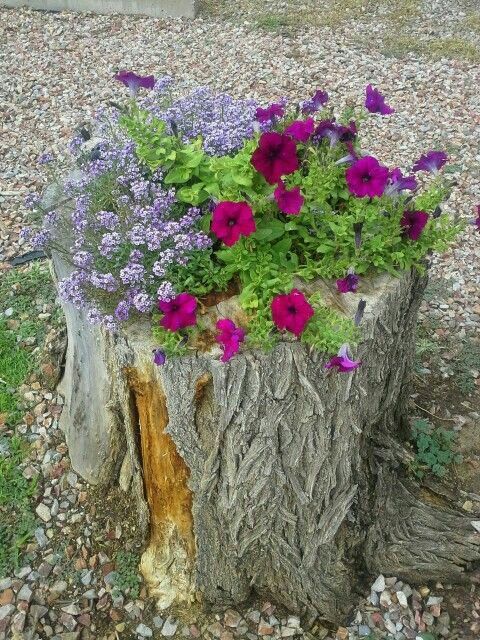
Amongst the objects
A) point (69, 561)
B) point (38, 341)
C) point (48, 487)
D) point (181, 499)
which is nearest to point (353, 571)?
point (181, 499)

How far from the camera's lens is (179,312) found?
2.01m

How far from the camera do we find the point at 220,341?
78.9 inches

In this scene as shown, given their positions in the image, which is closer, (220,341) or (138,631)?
(220,341)

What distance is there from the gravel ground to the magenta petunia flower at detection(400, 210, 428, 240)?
1411 mm

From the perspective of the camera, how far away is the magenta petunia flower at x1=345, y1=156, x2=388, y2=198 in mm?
2070

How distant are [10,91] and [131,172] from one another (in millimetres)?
4448

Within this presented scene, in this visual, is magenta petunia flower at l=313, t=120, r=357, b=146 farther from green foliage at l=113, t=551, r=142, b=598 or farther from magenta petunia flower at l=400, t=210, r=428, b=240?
green foliage at l=113, t=551, r=142, b=598

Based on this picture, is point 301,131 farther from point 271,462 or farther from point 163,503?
point 163,503

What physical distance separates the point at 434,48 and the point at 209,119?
4741 mm

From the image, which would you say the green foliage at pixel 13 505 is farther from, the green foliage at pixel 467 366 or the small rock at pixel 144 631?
the green foliage at pixel 467 366

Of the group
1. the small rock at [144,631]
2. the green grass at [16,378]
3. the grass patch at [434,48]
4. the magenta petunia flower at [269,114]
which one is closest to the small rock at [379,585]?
the small rock at [144,631]

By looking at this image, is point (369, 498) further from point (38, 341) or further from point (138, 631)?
point (38, 341)

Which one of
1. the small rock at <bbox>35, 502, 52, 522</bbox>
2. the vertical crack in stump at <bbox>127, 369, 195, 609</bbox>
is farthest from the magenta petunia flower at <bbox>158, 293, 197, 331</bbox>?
the small rock at <bbox>35, 502, 52, 522</bbox>

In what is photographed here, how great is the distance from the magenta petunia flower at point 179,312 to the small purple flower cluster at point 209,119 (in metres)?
0.70
